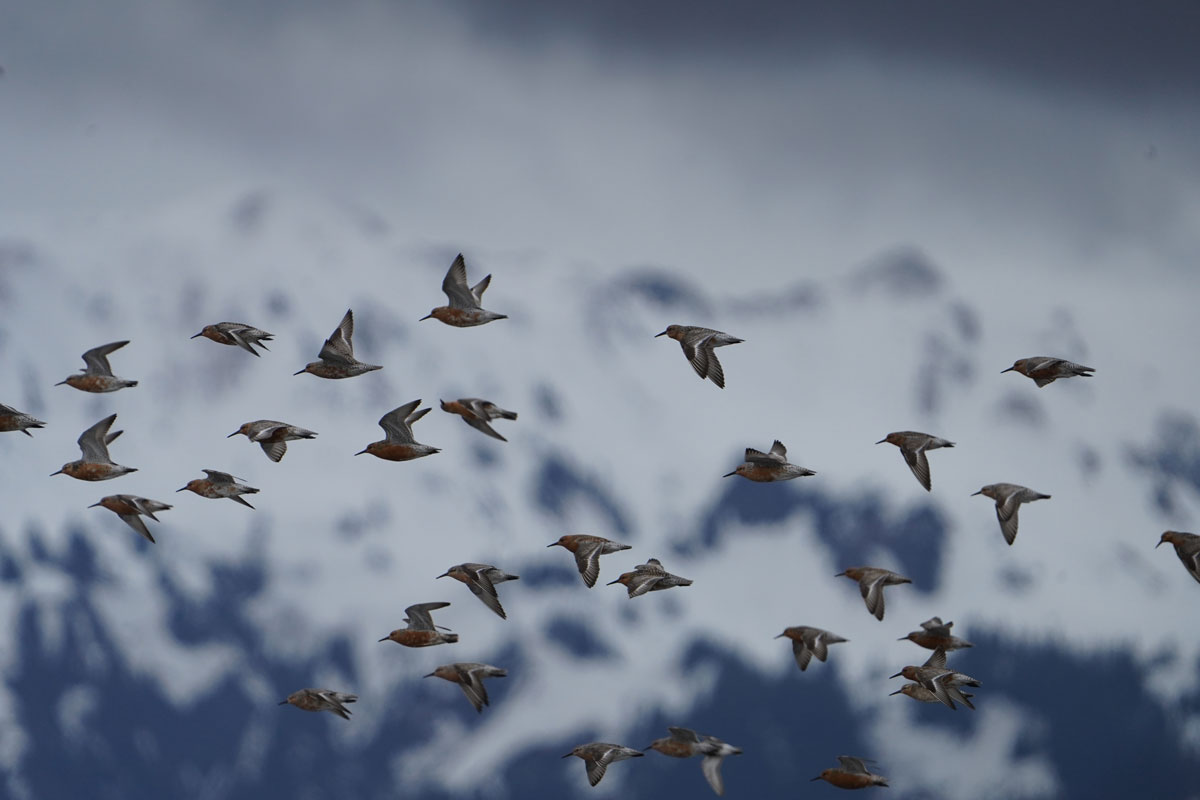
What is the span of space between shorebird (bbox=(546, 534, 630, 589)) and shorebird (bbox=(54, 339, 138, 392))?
39.4 feet

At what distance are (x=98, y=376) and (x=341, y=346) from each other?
6.24 metres

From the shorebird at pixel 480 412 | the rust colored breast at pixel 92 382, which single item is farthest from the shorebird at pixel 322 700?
the rust colored breast at pixel 92 382

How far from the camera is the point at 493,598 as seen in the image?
40.5 m

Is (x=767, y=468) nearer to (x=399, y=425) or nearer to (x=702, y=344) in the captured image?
(x=702, y=344)

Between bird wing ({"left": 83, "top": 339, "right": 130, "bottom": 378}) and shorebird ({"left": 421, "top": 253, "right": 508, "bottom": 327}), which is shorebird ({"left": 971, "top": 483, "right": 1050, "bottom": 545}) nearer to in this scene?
shorebird ({"left": 421, "top": 253, "right": 508, "bottom": 327})

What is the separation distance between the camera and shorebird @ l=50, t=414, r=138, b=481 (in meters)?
40.0

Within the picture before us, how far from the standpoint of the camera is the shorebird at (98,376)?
39.4 metres

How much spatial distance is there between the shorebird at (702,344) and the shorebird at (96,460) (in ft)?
48.3

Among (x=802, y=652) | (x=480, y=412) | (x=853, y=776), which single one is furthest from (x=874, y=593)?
(x=480, y=412)

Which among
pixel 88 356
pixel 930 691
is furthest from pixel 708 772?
pixel 88 356

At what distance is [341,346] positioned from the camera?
40062 millimetres

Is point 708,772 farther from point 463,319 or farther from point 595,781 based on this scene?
point 463,319

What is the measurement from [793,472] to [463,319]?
9.39 metres

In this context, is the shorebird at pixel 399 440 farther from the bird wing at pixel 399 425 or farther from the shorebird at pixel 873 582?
the shorebird at pixel 873 582
